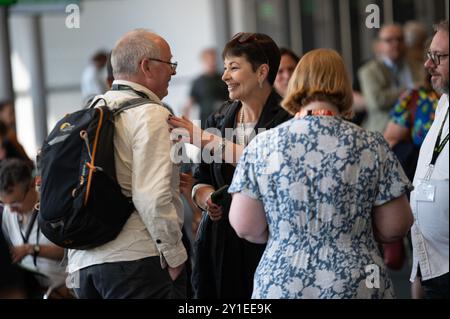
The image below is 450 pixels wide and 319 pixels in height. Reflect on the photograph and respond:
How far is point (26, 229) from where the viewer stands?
18.2ft

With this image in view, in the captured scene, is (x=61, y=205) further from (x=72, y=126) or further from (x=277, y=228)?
(x=277, y=228)

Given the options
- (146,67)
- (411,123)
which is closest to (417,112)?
(411,123)

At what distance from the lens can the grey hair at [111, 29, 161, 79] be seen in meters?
4.26

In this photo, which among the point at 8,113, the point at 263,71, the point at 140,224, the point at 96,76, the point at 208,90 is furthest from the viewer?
the point at 96,76

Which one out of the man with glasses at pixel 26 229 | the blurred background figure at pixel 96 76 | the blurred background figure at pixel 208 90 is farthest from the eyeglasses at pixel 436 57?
the blurred background figure at pixel 96 76

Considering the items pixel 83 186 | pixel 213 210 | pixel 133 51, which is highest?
pixel 133 51

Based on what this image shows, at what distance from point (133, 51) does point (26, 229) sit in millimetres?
1718

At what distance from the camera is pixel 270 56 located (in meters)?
4.73

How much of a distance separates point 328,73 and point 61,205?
1237mm

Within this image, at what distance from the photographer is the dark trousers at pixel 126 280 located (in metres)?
4.06

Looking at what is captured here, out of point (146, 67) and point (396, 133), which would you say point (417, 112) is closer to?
point (396, 133)

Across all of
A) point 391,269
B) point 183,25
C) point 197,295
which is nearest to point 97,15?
point 183,25

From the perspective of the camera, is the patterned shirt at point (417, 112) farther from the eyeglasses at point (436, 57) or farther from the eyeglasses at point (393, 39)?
the eyeglasses at point (436, 57)

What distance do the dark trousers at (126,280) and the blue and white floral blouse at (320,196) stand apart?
68cm
